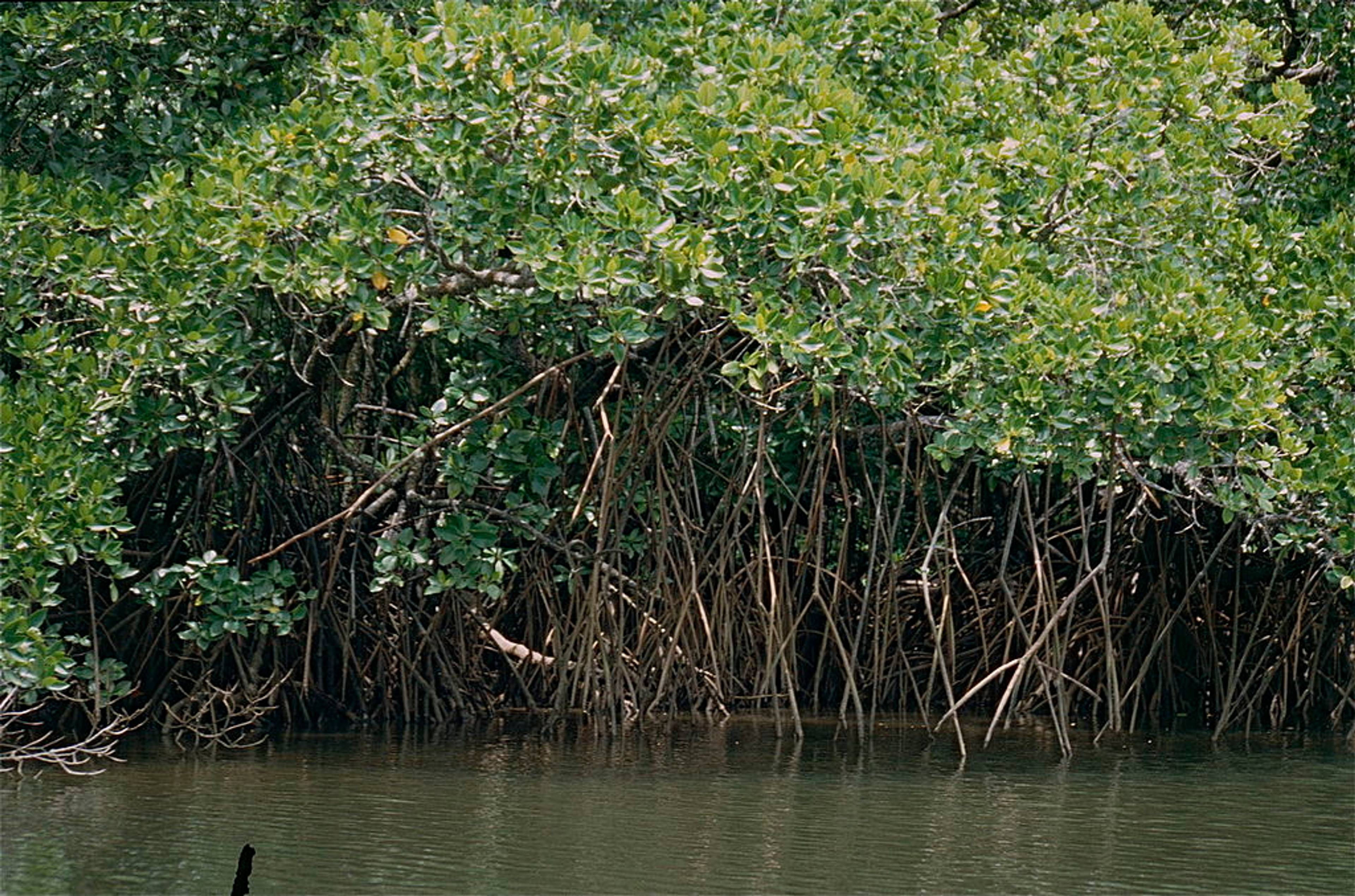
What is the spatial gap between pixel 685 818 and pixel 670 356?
8.52 ft

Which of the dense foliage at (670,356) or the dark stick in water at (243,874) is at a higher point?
the dense foliage at (670,356)

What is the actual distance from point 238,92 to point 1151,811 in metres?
4.33

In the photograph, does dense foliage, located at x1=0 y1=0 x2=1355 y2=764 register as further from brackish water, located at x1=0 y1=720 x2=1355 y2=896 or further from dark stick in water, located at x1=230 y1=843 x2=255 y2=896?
dark stick in water, located at x1=230 y1=843 x2=255 y2=896

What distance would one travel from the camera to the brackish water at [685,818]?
17.4ft

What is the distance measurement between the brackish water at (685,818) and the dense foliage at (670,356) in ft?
1.29

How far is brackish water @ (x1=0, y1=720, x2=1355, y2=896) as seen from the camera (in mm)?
5309

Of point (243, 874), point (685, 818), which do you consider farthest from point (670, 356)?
point (243, 874)

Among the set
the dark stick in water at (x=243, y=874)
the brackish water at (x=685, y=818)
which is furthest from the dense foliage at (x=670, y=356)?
the dark stick in water at (x=243, y=874)

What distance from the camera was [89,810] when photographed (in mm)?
6180

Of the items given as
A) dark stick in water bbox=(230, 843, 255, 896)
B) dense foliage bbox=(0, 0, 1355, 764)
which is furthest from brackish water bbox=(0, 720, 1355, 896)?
dark stick in water bbox=(230, 843, 255, 896)

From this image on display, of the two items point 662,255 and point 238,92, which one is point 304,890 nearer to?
point 662,255

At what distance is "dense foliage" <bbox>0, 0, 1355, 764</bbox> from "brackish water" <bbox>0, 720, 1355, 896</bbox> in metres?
0.39

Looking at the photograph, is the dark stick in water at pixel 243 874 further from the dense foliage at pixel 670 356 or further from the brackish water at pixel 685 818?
the dense foliage at pixel 670 356

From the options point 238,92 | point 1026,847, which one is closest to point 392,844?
point 1026,847
